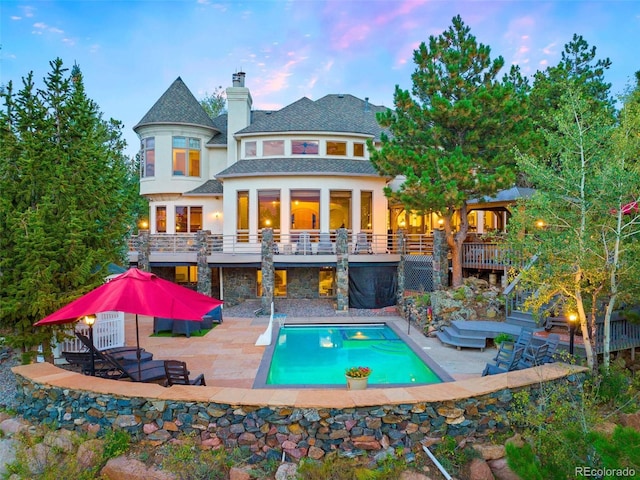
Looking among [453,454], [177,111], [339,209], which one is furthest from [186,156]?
[453,454]

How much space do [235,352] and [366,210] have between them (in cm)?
1101

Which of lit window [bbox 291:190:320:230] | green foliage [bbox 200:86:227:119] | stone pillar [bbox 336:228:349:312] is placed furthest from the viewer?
green foliage [bbox 200:86:227:119]

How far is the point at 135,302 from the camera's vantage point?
649 cm

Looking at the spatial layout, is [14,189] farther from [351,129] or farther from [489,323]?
[351,129]

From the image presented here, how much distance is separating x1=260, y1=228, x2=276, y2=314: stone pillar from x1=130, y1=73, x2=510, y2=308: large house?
0.32 ft

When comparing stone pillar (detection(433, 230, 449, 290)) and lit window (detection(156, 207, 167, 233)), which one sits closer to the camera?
stone pillar (detection(433, 230, 449, 290))

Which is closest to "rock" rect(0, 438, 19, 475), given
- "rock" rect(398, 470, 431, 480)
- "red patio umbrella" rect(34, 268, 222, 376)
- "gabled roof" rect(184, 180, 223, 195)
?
"red patio umbrella" rect(34, 268, 222, 376)

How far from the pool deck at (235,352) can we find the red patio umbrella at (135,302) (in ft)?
8.91

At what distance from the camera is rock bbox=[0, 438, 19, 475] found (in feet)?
20.4

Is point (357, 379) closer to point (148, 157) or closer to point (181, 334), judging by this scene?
point (181, 334)

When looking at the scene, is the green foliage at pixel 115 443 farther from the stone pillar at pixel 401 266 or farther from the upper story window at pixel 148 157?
the upper story window at pixel 148 157

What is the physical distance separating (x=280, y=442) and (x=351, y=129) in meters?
16.8

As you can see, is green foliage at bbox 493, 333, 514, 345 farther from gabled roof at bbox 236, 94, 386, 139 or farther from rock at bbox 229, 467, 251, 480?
gabled roof at bbox 236, 94, 386, 139

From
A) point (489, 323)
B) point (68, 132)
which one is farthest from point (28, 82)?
point (489, 323)
